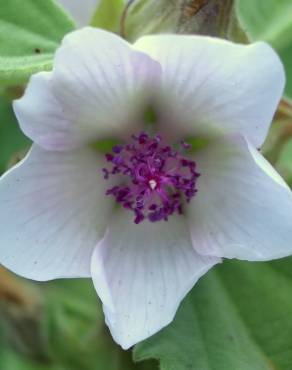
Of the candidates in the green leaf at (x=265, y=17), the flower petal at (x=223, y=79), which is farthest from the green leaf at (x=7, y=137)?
the flower petal at (x=223, y=79)

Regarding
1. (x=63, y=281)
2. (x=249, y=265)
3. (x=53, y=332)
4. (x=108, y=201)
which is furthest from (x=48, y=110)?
(x=63, y=281)

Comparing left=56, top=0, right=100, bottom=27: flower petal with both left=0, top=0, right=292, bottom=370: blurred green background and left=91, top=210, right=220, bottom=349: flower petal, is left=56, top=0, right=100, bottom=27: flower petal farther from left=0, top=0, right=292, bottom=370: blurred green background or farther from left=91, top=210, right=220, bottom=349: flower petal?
left=91, top=210, right=220, bottom=349: flower petal

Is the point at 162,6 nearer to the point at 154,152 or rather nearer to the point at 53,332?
the point at 154,152

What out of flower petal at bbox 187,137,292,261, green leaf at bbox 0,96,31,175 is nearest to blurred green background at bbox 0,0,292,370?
flower petal at bbox 187,137,292,261

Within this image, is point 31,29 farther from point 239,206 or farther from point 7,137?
point 7,137

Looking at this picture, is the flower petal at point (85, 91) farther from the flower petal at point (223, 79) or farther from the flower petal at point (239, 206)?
the flower petal at point (239, 206)
